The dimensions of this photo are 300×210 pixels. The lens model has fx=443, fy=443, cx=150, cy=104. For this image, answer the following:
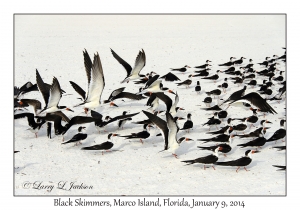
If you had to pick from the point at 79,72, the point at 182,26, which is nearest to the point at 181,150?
the point at 79,72

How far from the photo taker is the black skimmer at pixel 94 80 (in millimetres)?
10881


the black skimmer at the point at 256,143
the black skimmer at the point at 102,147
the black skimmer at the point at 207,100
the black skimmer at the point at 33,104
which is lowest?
the black skimmer at the point at 102,147

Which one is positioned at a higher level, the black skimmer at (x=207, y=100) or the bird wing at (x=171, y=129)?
the black skimmer at (x=207, y=100)

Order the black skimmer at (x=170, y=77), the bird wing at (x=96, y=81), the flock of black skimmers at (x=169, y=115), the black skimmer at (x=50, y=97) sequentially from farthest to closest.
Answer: the black skimmer at (x=170, y=77) → the black skimmer at (x=50, y=97) → the bird wing at (x=96, y=81) → the flock of black skimmers at (x=169, y=115)

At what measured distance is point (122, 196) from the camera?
854 centimetres

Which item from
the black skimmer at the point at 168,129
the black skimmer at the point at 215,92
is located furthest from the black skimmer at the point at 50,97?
the black skimmer at the point at 215,92

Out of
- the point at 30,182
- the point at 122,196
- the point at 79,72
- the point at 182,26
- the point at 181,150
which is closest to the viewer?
the point at 122,196

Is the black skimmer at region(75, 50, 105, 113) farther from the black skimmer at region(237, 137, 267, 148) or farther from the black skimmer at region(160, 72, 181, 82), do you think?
the black skimmer at region(160, 72, 181, 82)

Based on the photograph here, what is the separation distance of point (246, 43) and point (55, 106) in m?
15.4

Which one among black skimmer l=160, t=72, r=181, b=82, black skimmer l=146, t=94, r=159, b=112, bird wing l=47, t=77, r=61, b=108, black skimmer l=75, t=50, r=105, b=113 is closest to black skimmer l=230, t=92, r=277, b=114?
black skimmer l=146, t=94, r=159, b=112

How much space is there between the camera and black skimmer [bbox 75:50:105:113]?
10.9 metres

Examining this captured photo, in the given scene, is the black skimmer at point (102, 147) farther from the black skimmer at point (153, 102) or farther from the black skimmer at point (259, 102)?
the black skimmer at point (259, 102)

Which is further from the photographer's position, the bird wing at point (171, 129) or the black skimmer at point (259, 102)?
the black skimmer at point (259, 102)

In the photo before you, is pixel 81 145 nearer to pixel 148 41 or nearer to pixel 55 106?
pixel 55 106
